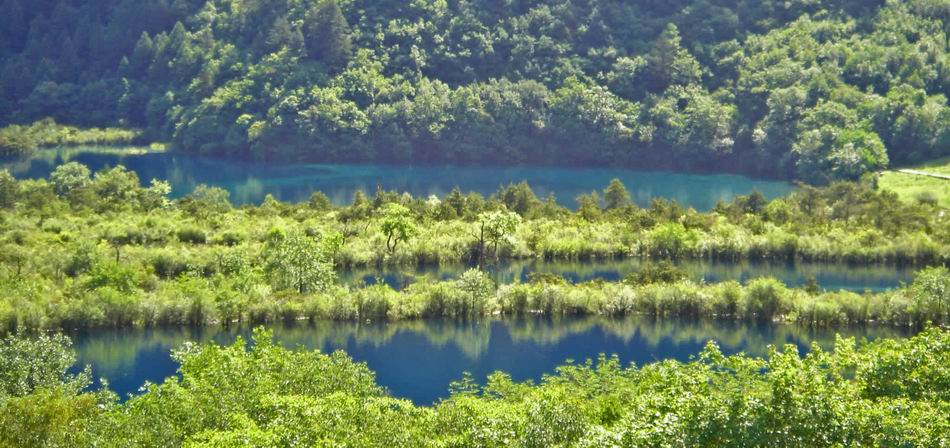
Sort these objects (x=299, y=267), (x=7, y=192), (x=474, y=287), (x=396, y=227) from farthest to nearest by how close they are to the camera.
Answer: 1. (x=7, y=192)
2. (x=396, y=227)
3. (x=299, y=267)
4. (x=474, y=287)

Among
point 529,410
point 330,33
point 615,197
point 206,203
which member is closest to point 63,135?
point 330,33

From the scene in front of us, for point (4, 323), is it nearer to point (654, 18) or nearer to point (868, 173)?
point (868, 173)

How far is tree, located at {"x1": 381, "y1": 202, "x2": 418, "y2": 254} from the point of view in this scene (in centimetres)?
7400

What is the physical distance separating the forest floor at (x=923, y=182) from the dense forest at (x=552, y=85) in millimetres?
3609

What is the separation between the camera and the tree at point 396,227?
74.0 metres

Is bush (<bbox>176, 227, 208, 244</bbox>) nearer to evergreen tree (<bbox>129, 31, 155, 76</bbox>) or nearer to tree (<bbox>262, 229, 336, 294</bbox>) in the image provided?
tree (<bbox>262, 229, 336, 294</bbox>)

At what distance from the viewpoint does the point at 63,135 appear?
148 meters

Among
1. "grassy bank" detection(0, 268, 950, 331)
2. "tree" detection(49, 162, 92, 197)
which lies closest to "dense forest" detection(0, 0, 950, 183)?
"tree" detection(49, 162, 92, 197)

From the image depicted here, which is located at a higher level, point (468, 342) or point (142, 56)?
point (142, 56)

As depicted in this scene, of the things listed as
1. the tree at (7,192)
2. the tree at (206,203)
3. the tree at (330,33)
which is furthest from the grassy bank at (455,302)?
the tree at (330,33)

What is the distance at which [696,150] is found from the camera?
→ 409 ft

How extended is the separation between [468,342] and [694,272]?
64.3 ft

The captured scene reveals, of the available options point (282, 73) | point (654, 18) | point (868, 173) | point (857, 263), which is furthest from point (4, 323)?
point (654, 18)

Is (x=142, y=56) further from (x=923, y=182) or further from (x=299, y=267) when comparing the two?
(x=299, y=267)
